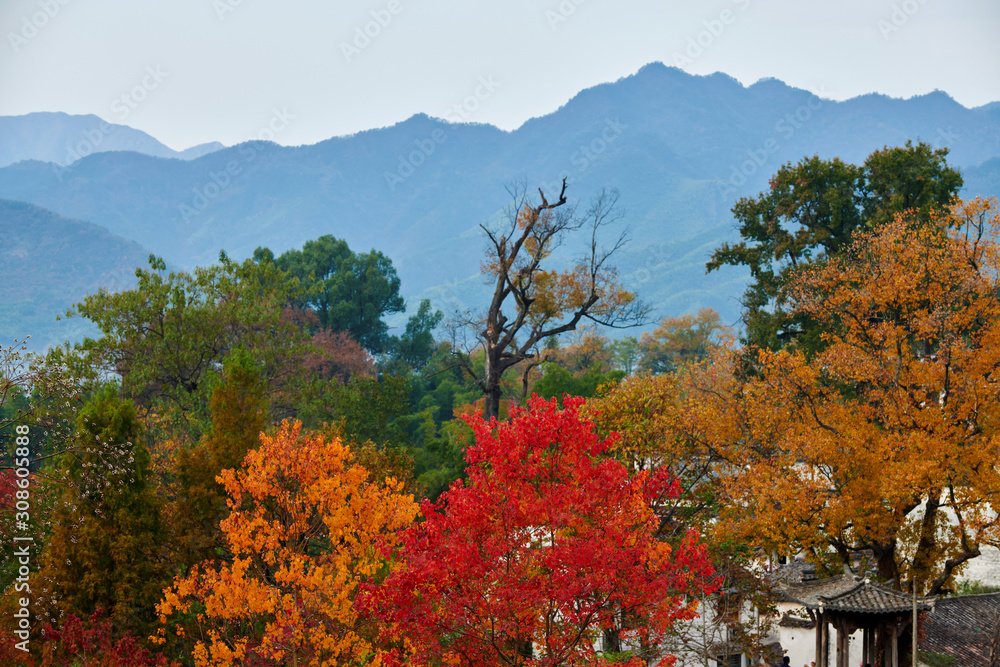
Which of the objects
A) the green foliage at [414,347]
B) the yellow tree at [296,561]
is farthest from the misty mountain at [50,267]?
the yellow tree at [296,561]

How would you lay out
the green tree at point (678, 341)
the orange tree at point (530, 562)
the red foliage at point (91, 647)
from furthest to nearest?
the green tree at point (678, 341), the red foliage at point (91, 647), the orange tree at point (530, 562)

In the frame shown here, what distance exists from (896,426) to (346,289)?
4667cm

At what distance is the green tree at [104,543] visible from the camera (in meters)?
11.6

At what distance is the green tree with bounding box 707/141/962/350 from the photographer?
3181 cm

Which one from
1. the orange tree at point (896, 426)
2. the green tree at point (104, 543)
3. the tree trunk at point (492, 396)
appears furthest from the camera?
the tree trunk at point (492, 396)

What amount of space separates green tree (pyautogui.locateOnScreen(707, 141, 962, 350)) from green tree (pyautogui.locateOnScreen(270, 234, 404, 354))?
2968cm

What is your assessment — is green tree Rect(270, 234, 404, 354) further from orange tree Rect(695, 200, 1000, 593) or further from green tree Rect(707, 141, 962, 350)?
orange tree Rect(695, 200, 1000, 593)

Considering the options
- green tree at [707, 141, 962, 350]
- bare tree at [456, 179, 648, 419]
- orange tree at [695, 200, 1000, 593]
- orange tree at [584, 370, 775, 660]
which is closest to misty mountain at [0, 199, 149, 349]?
bare tree at [456, 179, 648, 419]

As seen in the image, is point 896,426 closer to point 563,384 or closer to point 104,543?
point 104,543

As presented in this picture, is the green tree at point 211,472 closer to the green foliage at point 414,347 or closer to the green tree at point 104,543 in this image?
the green tree at point 104,543

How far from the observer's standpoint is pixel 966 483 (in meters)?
15.3

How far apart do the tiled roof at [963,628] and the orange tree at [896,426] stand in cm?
324

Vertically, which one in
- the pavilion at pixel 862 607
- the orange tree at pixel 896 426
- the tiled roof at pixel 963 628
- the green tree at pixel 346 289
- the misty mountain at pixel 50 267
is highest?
the misty mountain at pixel 50 267

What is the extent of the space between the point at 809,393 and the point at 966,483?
3.47 m
